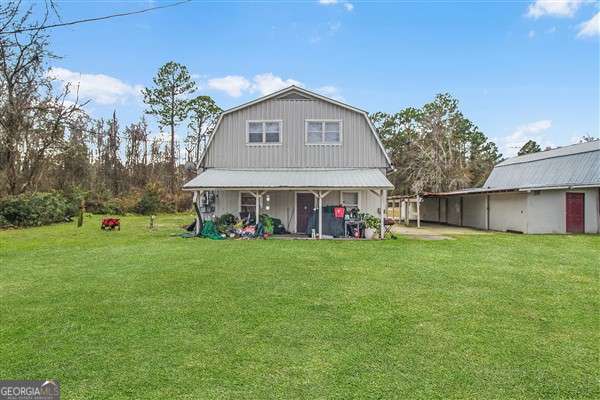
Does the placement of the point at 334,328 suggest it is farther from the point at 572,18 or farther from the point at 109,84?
the point at 109,84

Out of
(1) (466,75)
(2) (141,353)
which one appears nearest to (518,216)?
(1) (466,75)

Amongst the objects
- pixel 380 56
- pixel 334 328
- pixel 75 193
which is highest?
pixel 380 56

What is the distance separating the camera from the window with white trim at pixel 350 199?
15.1 metres

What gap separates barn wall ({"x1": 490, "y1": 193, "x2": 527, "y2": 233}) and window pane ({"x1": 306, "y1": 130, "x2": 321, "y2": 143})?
9.94 meters

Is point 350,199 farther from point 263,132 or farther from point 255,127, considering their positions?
point 255,127

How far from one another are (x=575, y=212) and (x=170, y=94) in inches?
1145

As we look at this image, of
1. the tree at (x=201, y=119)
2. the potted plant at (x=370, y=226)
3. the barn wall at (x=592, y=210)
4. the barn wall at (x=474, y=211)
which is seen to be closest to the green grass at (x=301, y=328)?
the potted plant at (x=370, y=226)

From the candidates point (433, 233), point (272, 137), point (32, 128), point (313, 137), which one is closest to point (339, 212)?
point (313, 137)

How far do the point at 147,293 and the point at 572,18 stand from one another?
17.5 metres

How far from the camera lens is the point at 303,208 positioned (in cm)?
1552

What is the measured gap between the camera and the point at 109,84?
23047 millimetres

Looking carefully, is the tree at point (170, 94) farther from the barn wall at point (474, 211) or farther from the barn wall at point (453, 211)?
the barn wall at point (474, 211)

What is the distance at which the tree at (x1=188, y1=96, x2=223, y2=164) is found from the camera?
32.6m

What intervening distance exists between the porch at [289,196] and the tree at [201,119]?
1851 centimetres
